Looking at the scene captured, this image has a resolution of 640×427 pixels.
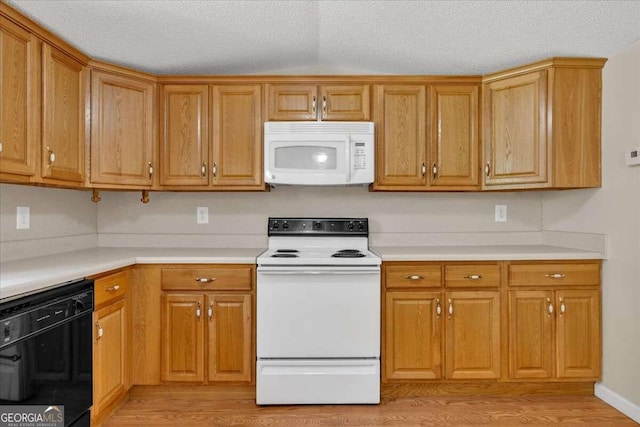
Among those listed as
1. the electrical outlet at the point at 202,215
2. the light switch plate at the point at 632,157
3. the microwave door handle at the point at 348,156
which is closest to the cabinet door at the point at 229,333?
Result: the electrical outlet at the point at 202,215

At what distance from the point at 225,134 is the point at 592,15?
87.8 inches

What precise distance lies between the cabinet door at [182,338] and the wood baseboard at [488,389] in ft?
3.96

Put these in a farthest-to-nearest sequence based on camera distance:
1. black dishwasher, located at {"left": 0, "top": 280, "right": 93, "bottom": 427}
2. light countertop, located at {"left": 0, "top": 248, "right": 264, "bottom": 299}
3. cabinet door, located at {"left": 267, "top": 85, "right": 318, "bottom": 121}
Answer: cabinet door, located at {"left": 267, "top": 85, "right": 318, "bottom": 121}
light countertop, located at {"left": 0, "top": 248, "right": 264, "bottom": 299}
black dishwasher, located at {"left": 0, "top": 280, "right": 93, "bottom": 427}

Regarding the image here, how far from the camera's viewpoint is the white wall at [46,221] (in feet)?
6.98

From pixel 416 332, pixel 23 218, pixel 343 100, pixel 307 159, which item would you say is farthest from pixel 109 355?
pixel 343 100

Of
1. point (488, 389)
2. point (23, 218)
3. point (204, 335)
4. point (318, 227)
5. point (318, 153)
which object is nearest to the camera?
point (23, 218)

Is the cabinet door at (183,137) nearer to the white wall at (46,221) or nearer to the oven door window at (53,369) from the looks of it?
the white wall at (46,221)

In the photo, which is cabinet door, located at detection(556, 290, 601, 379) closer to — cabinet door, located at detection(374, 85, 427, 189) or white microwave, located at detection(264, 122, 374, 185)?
cabinet door, located at detection(374, 85, 427, 189)

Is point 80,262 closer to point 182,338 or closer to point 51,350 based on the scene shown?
point 51,350

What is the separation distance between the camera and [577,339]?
2393mm

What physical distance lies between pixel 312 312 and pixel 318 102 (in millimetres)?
1403

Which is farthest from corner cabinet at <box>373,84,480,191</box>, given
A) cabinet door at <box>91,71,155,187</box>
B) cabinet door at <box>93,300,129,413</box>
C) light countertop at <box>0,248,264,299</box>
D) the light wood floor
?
cabinet door at <box>93,300,129,413</box>

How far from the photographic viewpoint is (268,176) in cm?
256

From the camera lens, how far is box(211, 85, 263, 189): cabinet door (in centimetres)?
264
